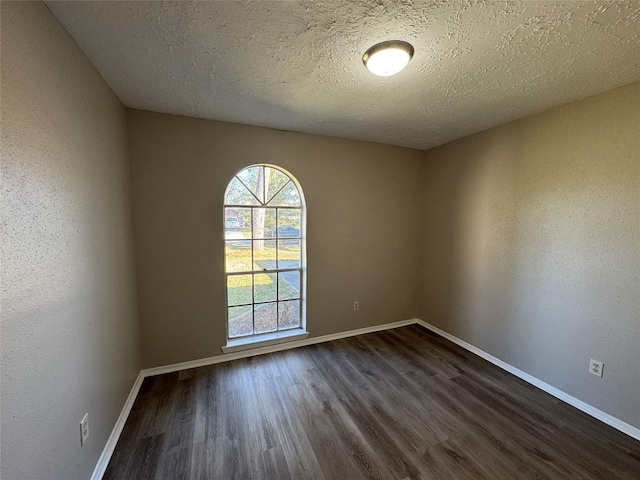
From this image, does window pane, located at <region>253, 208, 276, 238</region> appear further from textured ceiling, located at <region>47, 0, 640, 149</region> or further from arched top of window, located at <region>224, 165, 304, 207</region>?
textured ceiling, located at <region>47, 0, 640, 149</region>

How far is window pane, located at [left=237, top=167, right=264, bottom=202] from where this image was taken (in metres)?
2.62

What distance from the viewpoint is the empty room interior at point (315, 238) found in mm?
1112

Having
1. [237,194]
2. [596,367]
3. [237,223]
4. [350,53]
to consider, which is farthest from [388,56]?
[596,367]

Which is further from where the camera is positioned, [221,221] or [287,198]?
[287,198]

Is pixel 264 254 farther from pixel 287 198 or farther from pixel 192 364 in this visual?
pixel 192 364

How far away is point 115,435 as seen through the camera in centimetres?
162

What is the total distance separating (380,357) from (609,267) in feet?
6.43

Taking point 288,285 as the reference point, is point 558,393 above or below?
below

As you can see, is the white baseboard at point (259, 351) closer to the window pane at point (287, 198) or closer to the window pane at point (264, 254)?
the window pane at point (264, 254)

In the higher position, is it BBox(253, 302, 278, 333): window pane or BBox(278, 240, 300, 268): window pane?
BBox(278, 240, 300, 268): window pane

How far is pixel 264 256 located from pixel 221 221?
1.93 ft

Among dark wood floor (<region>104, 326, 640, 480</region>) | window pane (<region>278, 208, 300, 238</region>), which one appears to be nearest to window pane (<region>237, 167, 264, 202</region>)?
window pane (<region>278, 208, 300, 238</region>)

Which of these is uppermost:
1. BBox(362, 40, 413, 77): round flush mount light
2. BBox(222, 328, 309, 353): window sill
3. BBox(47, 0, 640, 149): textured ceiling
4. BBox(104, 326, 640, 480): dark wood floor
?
BBox(47, 0, 640, 149): textured ceiling

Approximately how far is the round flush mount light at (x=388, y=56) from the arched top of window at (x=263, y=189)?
149 cm
